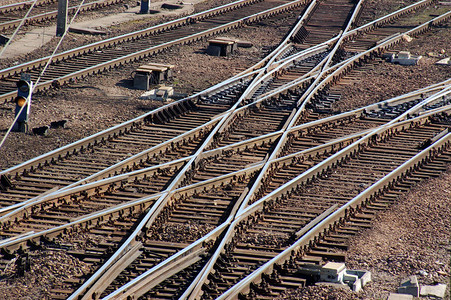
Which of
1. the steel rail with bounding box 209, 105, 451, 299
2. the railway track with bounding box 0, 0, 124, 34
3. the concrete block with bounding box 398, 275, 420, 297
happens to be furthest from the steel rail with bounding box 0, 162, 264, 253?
the railway track with bounding box 0, 0, 124, 34

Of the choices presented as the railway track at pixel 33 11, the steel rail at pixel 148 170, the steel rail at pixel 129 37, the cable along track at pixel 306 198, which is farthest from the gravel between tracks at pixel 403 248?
the railway track at pixel 33 11

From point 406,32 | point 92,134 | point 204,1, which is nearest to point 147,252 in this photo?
point 92,134

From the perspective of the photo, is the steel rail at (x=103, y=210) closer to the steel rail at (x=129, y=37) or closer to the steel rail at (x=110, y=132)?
the steel rail at (x=110, y=132)

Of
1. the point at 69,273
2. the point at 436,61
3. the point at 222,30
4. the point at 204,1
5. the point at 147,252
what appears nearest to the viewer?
the point at 69,273

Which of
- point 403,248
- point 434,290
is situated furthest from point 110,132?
point 434,290

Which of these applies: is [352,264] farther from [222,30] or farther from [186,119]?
[222,30]
